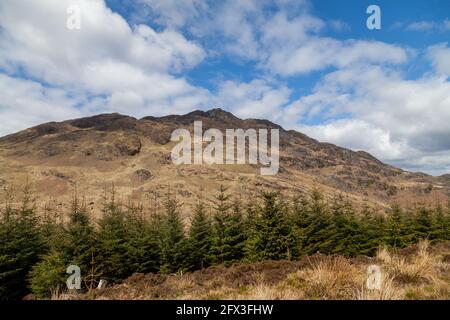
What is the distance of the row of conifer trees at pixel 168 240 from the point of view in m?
24.4

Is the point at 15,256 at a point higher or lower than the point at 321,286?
lower

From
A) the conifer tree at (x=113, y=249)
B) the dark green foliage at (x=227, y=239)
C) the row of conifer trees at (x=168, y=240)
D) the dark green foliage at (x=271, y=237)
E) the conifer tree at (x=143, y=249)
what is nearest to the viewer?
the row of conifer trees at (x=168, y=240)

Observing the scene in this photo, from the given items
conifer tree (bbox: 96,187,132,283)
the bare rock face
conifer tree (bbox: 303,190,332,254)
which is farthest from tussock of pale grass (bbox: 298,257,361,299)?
the bare rock face

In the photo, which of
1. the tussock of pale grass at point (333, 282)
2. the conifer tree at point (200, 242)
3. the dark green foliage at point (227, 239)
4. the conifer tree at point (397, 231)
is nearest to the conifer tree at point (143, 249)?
the conifer tree at point (200, 242)

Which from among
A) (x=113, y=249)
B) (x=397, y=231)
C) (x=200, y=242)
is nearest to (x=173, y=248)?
(x=200, y=242)

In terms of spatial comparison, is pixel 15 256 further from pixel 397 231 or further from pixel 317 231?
pixel 397 231

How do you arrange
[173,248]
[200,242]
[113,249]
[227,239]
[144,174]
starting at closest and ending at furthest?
[113,249], [173,248], [227,239], [200,242], [144,174]

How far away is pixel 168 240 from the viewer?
106ft

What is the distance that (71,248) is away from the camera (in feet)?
78.2

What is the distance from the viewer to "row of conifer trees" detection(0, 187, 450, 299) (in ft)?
80.0

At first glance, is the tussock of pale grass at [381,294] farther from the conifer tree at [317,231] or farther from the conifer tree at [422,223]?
the conifer tree at [422,223]

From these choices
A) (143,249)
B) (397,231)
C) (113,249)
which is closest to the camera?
(113,249)
